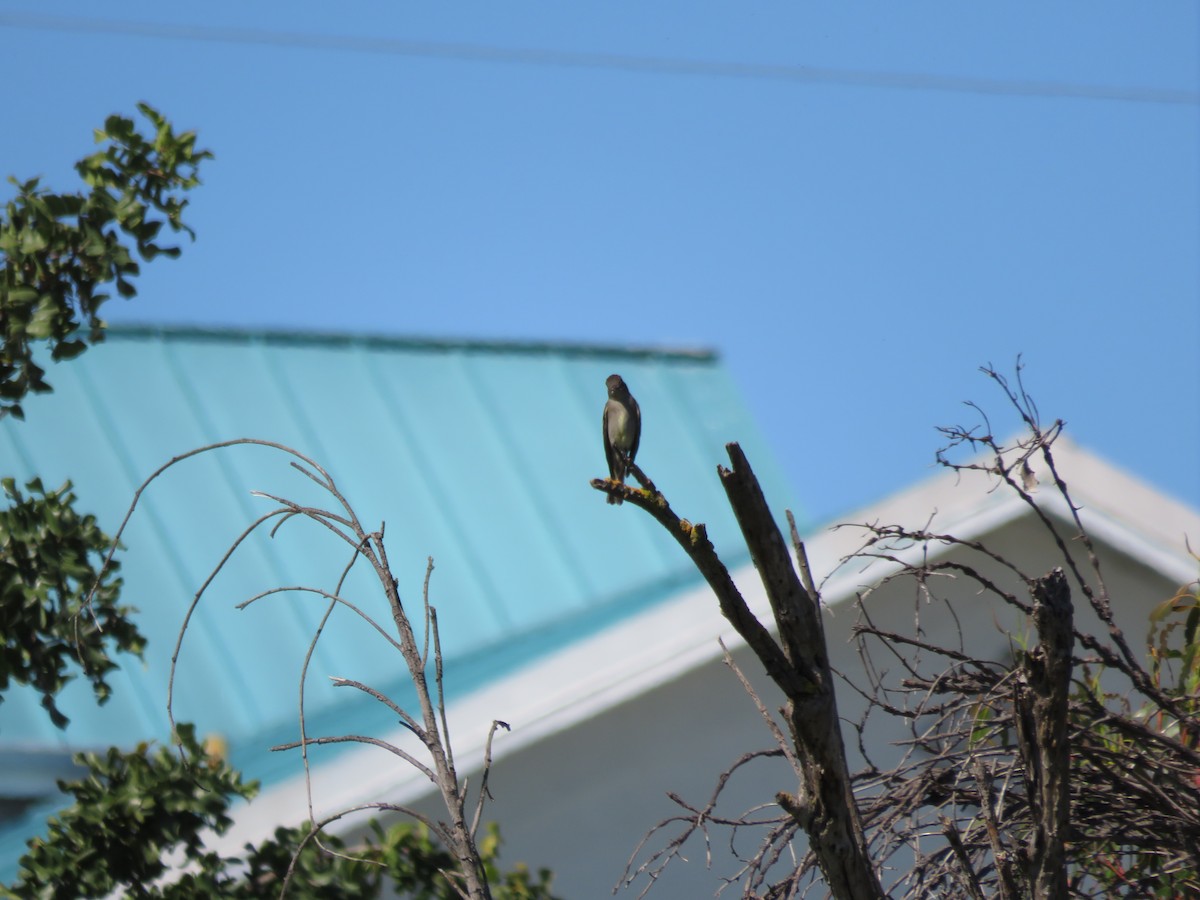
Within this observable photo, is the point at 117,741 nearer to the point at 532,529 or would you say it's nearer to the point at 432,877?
the point at 532,529

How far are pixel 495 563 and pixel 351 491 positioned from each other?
1.05m

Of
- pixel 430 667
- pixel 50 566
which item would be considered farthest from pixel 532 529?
pixel 50 566

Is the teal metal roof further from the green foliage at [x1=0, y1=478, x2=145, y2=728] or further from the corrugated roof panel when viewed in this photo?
the green foliage at [x1=0, y1=478, x2=145, y2=728]

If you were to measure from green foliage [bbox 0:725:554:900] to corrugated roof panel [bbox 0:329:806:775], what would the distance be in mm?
3348

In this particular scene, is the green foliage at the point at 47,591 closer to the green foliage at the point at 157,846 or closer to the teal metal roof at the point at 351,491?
the green foliage at the point at 157,846

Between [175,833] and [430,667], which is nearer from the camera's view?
[175,833]

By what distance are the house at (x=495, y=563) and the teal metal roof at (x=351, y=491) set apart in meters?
0.02

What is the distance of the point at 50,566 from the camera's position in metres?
3.76

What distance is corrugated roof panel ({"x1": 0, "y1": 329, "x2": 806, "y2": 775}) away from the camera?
8.77 metres

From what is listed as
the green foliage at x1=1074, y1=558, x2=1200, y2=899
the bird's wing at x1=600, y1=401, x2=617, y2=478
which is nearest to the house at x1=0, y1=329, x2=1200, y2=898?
the bird's wing at x1=600, y1=401, x2=617, y2=478

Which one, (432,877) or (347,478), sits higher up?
(347,478)

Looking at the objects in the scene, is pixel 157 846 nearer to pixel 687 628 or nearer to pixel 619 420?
pixel 619 420

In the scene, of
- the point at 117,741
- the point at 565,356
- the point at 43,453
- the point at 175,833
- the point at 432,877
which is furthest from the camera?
the point at 565,356

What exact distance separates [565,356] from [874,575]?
5571mm
